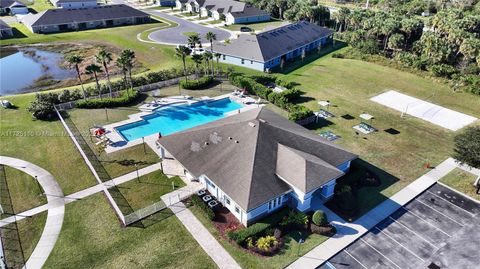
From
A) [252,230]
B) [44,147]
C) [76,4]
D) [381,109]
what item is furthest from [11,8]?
[252,230]

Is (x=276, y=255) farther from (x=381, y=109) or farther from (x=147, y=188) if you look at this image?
(x=381, y=109)

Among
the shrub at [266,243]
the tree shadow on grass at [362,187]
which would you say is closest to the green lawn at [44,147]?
the shrub at [266,243]

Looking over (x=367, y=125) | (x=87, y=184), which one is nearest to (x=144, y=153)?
(x=87, y=184)

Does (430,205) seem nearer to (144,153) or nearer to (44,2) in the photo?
(144,153)

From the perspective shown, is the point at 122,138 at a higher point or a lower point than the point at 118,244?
higher

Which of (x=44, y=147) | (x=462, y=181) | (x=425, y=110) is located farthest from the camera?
(x=425, y=110)

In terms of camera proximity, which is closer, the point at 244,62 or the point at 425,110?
the point at 425,110

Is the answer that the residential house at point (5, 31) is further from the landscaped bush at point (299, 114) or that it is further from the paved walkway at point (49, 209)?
the landscaped bush at point (299, 114)
